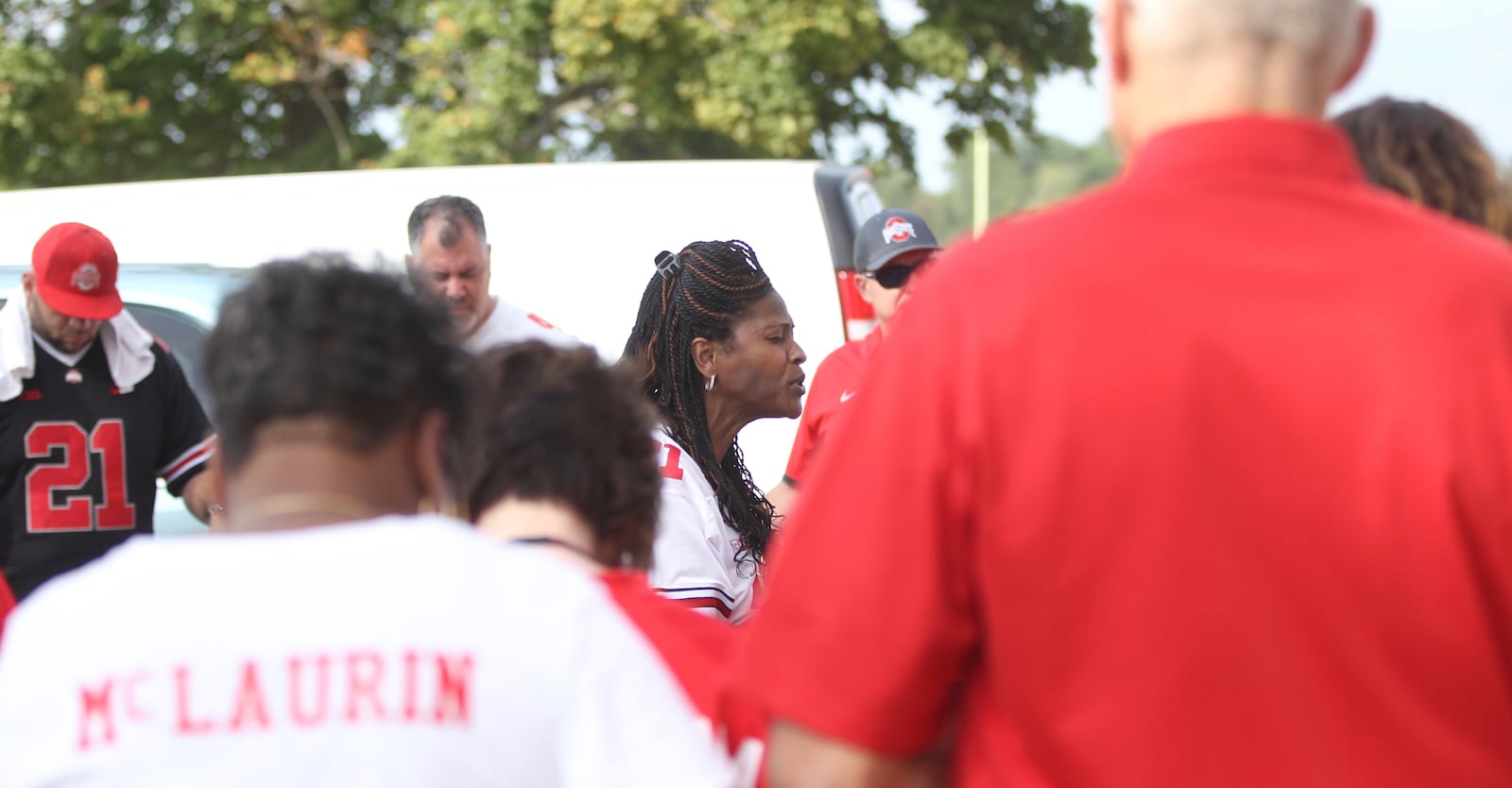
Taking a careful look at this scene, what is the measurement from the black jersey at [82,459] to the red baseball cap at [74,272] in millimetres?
183

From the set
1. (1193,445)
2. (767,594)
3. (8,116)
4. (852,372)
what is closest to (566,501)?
(767,594)


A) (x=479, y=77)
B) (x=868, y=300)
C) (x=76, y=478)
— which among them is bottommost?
(x=76, y=478)

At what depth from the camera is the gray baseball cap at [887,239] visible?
5402mm

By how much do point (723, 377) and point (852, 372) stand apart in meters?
1.12

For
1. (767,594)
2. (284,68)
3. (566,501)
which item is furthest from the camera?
(284,68)

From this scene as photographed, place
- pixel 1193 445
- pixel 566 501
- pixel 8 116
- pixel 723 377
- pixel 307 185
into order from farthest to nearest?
pixel 8 116, pixel 307 185, pixel 723 377, pixel 566 501, pixel 1193 445

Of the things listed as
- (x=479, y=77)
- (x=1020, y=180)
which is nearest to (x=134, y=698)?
(x=479, y=77)

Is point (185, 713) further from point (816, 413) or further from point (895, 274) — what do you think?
point (895, 274)

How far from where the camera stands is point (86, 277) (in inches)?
171

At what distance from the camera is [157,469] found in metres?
4.53

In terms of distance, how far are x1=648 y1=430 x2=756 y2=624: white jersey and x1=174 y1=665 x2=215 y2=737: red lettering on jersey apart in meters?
1.44

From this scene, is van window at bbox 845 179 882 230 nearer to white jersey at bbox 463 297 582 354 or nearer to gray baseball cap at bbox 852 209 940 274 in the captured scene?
gray baseball cap at bbox 852 209 940 274

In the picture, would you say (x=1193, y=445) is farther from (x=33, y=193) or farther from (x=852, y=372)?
(x=33, y=193)

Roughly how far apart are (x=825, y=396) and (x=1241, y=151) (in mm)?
3344
